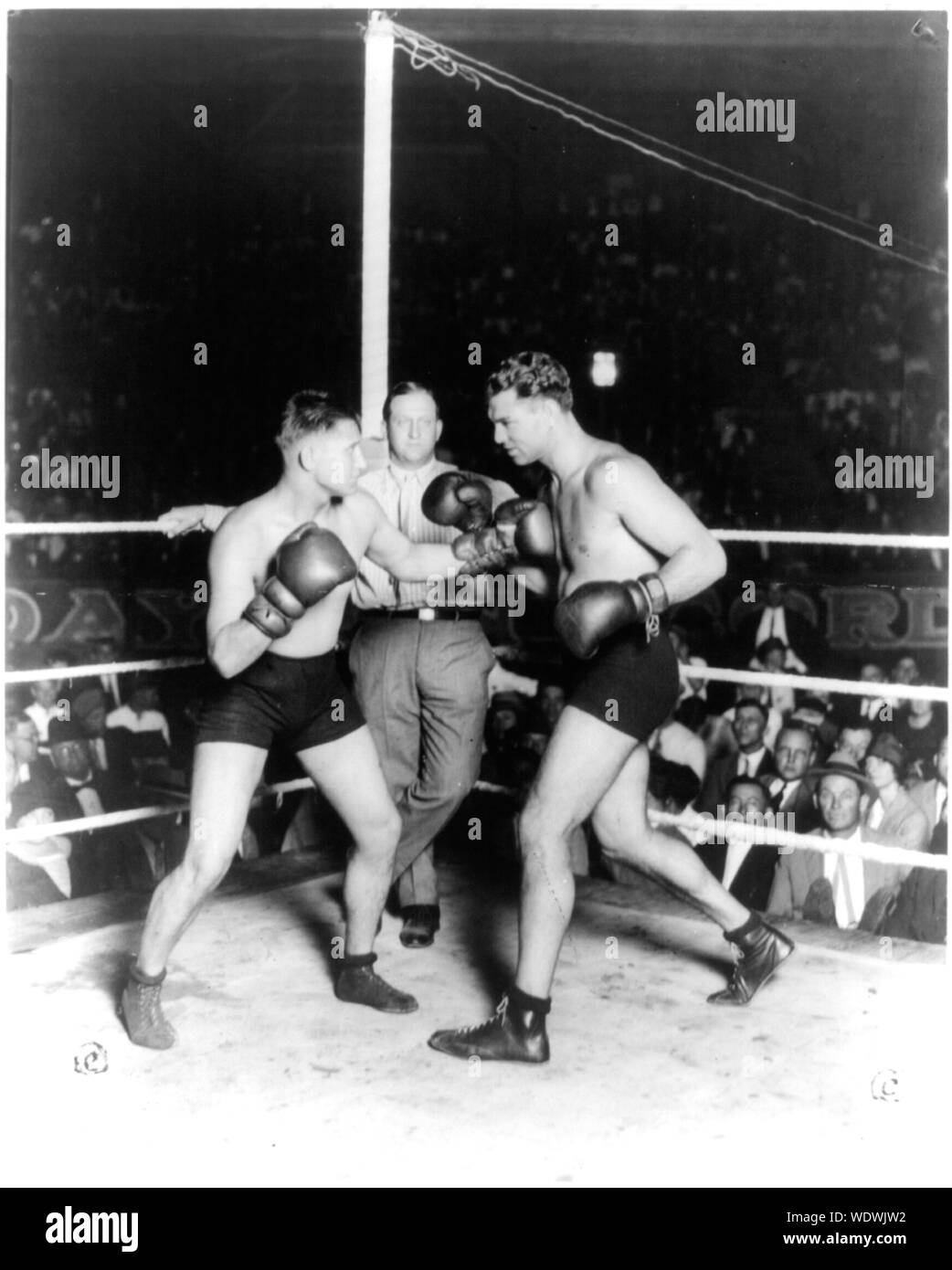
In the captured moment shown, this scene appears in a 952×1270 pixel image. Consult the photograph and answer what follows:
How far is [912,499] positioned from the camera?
36.7 ft

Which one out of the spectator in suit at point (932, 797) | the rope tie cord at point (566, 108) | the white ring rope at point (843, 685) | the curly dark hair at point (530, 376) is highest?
the rope tie cord at point (566, 108)

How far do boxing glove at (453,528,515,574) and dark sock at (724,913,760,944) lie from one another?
3.10 ft

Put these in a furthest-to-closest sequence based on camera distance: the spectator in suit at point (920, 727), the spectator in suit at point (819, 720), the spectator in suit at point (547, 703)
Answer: the spectator in suit at point (819, 720) < the spectator in suit at point (920, 727) < the spectator in suit at point (547, 703)

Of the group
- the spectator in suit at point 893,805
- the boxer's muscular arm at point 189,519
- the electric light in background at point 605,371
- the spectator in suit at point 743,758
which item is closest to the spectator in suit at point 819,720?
the spectator in suit at point 743,758

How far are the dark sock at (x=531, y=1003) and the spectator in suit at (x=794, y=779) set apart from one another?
2.13 meters

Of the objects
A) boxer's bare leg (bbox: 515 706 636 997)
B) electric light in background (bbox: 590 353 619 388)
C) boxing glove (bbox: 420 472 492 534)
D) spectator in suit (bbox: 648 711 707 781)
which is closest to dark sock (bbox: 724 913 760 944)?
boxer's bare leg (bbox: 515 706 636 997)

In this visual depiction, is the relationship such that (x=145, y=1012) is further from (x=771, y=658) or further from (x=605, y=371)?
(x=605, y=371)

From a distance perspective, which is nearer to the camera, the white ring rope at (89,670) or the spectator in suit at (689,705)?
the white ring rope at (89,670)

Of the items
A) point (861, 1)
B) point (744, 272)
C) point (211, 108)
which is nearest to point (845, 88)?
point (744, 272)

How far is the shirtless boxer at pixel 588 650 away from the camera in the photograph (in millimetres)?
2412

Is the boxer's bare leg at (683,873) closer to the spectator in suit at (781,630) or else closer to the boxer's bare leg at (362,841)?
the boxer's bare leg at (362,841)

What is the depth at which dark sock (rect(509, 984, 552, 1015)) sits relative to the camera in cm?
243

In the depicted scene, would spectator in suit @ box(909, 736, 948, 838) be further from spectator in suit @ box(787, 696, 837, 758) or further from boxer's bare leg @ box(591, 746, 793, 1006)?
boxer's bare leg @ box(591, 746, 793, 1006)
